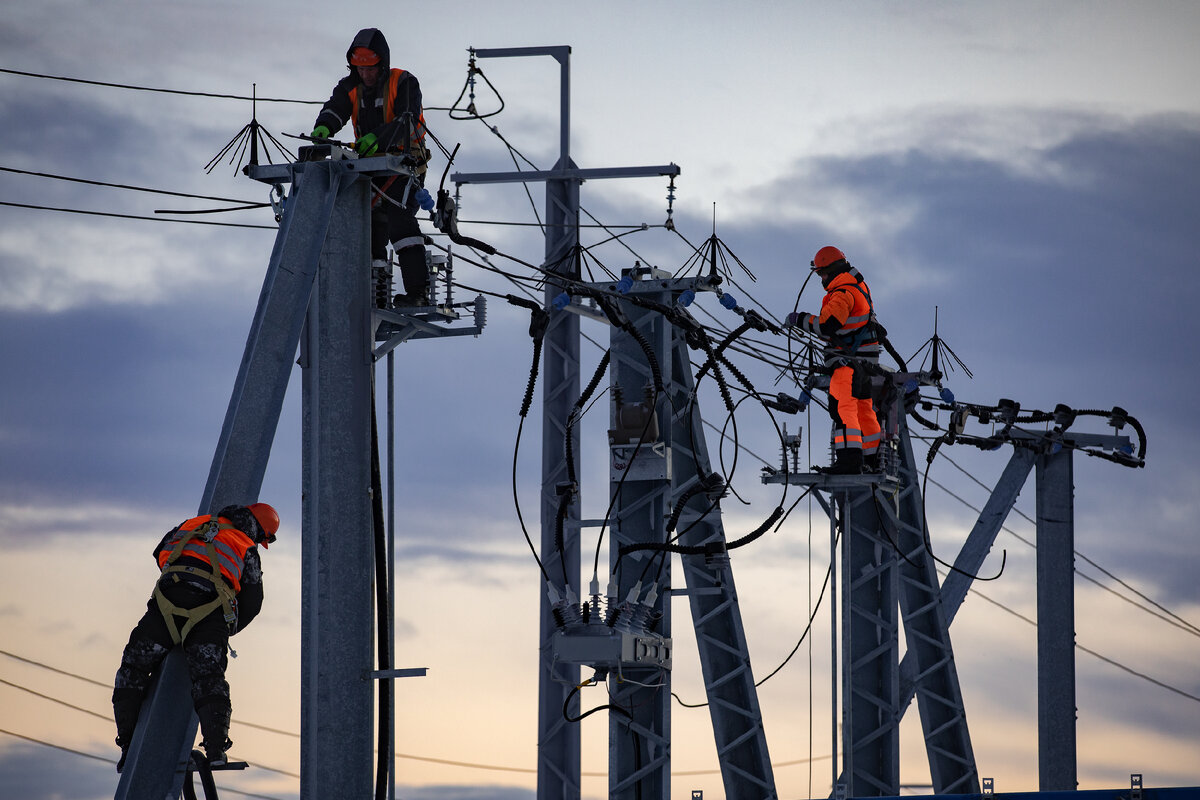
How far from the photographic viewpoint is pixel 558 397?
Answer: 20.5m

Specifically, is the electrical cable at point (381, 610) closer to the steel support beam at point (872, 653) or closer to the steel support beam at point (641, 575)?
the steel support beam at point (641, 575)

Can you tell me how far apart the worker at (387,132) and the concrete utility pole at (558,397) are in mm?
4770

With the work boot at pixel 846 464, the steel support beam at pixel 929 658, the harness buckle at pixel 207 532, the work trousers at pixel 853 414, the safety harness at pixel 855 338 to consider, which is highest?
the safety harness at pixel 855 338

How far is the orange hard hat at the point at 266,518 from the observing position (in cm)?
1131

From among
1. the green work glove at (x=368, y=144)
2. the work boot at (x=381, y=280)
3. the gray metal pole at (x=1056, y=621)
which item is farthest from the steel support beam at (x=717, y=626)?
the gray metal pole at (x=1056, y=621)

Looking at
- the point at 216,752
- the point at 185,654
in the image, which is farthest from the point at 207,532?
the point at 216,752

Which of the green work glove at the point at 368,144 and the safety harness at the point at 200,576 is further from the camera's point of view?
the green work glove at the point at 368,144

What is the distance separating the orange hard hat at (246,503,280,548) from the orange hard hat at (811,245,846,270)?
9.41m

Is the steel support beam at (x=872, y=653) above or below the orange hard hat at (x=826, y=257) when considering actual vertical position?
below

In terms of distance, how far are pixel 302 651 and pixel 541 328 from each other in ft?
18.8

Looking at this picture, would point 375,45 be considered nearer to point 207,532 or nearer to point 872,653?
point 207,532

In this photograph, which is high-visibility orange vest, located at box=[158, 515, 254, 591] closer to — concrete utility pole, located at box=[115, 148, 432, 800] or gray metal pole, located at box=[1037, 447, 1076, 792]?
concrete utility pole, located at box=[115, 148, 432, 800]

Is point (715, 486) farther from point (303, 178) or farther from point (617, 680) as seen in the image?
point (303, 178)

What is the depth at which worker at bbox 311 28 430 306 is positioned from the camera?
41.9ft
